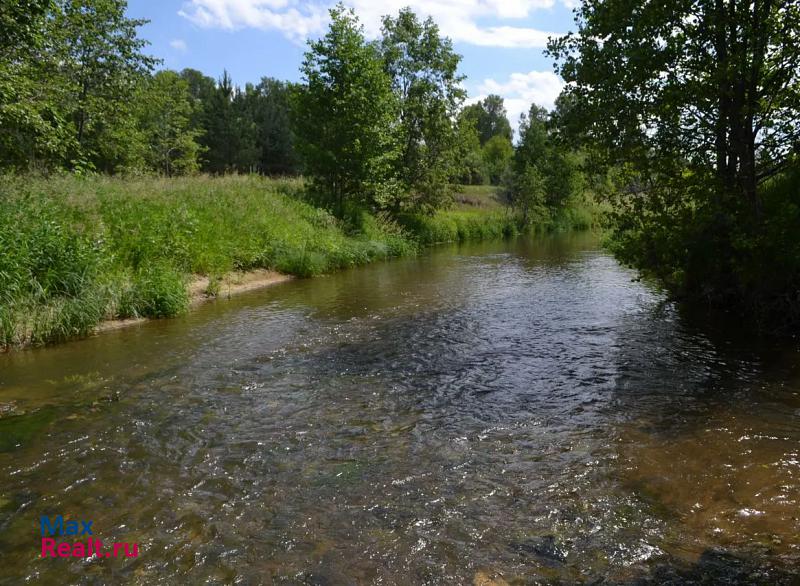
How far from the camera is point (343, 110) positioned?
2736 centimetres

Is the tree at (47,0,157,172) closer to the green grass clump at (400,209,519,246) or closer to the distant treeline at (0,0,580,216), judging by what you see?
the distant treeline at (0,0,580,216)

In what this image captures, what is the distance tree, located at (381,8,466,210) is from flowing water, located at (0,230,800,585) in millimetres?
25380

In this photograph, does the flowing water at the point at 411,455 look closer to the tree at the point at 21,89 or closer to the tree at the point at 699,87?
the tree at the point at 699,87

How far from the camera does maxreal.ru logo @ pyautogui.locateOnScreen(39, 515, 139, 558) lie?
175 inches

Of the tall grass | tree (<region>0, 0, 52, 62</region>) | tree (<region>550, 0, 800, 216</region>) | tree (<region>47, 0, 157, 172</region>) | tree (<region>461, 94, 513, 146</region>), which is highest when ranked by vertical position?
tree (<region>461, 94, 513, 146</region>)

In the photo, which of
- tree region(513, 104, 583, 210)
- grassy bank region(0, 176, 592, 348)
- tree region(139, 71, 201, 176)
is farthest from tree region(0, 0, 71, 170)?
tree region(513, 104, 583, 210)

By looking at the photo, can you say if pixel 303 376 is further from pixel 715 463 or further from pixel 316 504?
pixel 715 463

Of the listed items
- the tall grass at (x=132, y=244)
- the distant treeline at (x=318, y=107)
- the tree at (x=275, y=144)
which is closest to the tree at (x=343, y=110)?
the distant treeline at (x=318, y=107)

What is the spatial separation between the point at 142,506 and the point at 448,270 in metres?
17.6

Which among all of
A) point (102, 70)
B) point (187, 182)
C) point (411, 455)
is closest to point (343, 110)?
point (187, 182)

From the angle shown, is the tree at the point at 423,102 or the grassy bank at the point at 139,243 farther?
the tree at the point at 423,102

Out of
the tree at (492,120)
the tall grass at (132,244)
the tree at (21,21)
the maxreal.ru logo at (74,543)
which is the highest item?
the tree at (492,120)

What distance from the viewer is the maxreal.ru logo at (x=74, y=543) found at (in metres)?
4.44

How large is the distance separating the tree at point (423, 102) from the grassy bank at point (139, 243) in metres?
8.68
